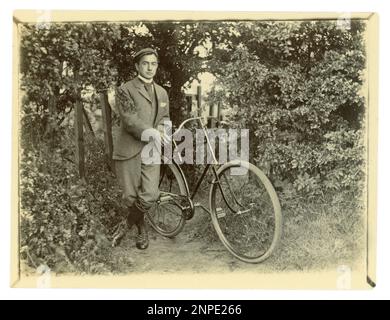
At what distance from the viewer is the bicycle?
440 centimetres

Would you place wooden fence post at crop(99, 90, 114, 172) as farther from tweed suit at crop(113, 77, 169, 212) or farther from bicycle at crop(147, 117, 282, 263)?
bicycle at crop(147, 117, 282, 263)

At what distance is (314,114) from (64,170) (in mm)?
1691

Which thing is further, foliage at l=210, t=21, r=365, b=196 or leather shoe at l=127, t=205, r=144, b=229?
leather shoe at l=127, t=205, r=144, b=229

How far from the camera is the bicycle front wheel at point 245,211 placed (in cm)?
439

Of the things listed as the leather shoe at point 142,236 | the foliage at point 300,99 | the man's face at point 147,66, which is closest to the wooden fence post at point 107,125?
the man's face at point 147,66

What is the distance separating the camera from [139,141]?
14.5 ft

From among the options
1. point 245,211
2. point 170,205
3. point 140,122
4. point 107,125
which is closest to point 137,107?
point 140,122

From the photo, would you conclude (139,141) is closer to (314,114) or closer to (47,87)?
(47,87)

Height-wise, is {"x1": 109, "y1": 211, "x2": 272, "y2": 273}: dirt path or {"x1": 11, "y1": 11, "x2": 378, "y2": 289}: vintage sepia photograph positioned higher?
{"x1": 11, "y1": 11, "x2": 378, "y2": 289}: vintage sepia photograph

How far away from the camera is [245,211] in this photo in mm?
4426

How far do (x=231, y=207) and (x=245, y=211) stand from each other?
97 mm

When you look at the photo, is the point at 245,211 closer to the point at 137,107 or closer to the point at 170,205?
the point at 170,205

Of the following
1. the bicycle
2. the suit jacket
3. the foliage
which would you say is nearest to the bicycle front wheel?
the bicycle

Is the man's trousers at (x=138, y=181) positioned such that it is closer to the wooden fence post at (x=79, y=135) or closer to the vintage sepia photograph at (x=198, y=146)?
the vintage sepia photograph at (x=198, y=146)
